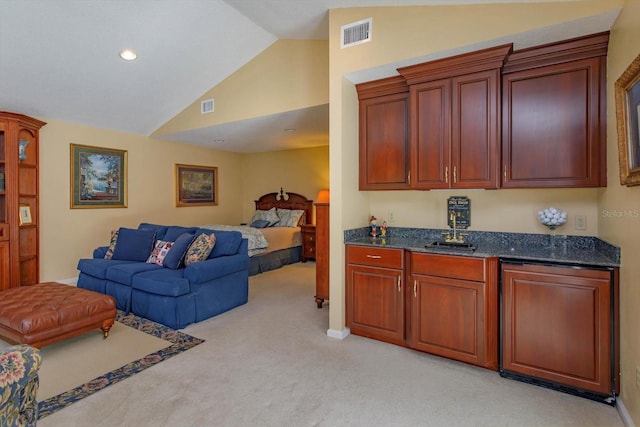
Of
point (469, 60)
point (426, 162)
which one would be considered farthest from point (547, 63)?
point (426, 162)

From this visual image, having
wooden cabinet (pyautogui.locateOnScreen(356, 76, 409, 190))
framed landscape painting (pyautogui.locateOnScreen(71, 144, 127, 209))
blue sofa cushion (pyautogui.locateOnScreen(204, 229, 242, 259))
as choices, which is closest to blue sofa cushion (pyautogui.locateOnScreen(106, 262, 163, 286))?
blue sofa cushion (pyautogui.locateOnScreen(204, 229, 242, 259))

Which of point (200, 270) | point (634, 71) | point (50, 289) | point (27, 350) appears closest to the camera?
point (27, 350)

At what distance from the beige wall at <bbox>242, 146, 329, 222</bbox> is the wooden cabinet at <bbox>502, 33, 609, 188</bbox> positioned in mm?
4853

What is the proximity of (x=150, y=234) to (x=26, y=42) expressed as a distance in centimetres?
244

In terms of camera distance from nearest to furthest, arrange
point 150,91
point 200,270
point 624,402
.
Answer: point 624,402 < point 200,270 < point 150,91

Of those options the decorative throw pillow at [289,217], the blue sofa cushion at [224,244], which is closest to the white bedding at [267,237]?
the decorative throw pillow at [289,217]

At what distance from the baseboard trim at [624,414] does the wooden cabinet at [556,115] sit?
1379 mm

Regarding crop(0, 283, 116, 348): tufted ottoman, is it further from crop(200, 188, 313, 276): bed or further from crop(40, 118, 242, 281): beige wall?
crop(200, 188, 313, 276): bed

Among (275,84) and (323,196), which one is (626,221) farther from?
(323,196)

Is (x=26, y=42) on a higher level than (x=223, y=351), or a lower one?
higher

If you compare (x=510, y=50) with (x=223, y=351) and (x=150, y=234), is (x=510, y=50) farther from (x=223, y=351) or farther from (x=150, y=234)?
(x=150, y=234)

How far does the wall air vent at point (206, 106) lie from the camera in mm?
5023

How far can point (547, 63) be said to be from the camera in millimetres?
2410

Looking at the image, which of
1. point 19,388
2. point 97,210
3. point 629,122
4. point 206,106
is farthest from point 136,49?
point 629,122
